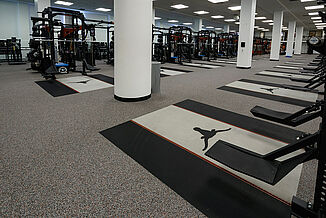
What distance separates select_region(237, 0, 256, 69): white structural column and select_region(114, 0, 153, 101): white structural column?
7011 mm

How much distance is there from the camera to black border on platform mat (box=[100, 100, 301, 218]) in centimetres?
147

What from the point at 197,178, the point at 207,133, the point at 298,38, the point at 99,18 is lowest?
the point at 197,178

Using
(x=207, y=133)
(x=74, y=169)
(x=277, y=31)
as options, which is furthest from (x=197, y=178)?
(x=277, y=31)

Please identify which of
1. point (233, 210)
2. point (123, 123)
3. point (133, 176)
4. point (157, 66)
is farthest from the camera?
point (157, 66)

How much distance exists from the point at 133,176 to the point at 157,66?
10.3 feet

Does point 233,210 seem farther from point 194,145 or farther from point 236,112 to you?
point 236,112

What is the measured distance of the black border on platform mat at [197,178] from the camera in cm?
147

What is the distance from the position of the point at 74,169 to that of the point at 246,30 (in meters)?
9.79

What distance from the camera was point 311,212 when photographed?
1.24 meters

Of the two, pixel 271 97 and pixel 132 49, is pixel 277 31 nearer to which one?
pixel 271 97

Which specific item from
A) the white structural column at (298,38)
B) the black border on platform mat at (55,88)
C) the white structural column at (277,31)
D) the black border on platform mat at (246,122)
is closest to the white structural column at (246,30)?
the white structural column at (277,31)

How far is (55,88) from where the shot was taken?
5020 mm

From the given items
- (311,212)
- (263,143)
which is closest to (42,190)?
(311,212)

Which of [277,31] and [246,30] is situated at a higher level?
[277,31]
